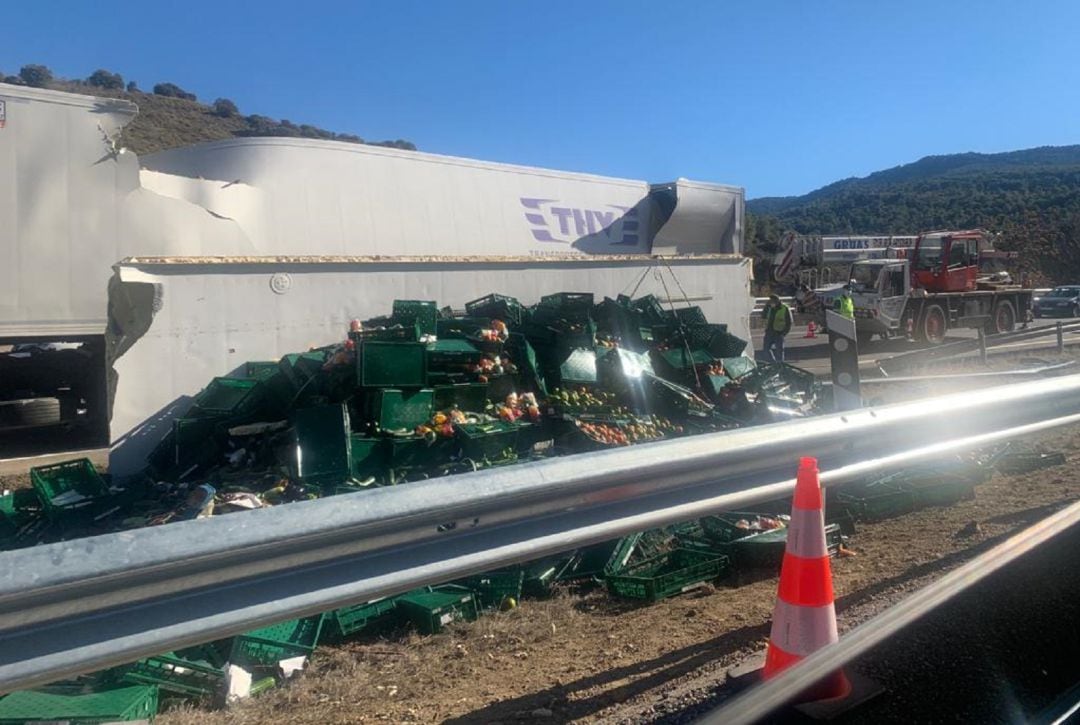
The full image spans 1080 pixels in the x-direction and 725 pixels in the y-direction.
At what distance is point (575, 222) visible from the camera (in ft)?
54.8

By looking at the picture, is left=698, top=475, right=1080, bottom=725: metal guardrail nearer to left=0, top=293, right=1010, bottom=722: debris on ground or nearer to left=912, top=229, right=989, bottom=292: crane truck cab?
left=0, top=293, right=1010, bottom=722: debris on ground

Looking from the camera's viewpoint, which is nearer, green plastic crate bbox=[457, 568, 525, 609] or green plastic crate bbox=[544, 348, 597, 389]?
green plastic crate bbox=[457, 568, 525, 609]

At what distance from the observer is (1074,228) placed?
5738 cm

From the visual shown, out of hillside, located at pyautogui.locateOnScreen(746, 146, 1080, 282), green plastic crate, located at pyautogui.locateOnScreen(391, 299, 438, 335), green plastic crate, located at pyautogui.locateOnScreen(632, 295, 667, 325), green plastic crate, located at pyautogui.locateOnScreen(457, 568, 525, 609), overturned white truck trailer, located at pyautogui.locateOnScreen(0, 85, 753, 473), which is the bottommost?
green plastic crate, located at pyautogui.locateOnScreen(457, 568, 525, 609)

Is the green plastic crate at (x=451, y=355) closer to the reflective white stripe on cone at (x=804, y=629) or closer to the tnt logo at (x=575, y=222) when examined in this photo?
the reflective white stripe on cone at (x=804, y=629)

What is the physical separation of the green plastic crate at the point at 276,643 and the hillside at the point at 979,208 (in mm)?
43520

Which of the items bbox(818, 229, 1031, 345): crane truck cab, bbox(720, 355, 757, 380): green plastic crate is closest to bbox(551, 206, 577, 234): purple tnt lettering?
bbox(720, 355, 757, 380): green plastic crate

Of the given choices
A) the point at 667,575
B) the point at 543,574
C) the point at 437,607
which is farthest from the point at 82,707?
the point at 667,575

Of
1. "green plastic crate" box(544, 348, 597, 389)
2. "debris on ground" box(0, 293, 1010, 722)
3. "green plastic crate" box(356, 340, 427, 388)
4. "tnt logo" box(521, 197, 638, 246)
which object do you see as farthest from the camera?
"tnt logo" box(521, 197, 638, 246)

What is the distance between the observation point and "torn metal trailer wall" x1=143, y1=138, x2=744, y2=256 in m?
12.9

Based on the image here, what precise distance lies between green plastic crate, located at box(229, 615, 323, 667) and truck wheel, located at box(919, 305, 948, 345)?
22.1 metres

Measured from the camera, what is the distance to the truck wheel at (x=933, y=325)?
2367cm

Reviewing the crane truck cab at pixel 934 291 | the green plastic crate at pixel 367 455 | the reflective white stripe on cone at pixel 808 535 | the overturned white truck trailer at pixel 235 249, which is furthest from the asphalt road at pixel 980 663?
the crane truck cab at pixel 934 291

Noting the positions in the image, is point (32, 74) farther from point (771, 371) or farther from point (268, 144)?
point (771, 371)
